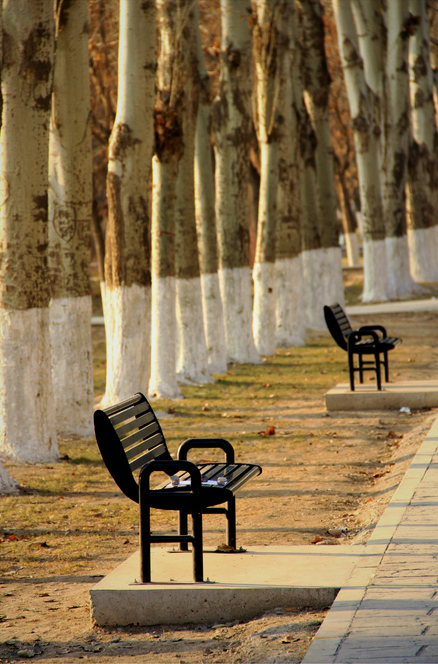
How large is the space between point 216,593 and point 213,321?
1026 centimetres

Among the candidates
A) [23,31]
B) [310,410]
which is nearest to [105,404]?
[310,410]

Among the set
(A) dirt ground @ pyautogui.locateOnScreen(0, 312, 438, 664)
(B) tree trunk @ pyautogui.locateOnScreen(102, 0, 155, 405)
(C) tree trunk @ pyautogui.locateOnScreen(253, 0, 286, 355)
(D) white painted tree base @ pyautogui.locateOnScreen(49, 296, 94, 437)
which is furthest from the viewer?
(C) tree trunk @ pyautogui.locateOnScreen(253, 0, 286, 355)

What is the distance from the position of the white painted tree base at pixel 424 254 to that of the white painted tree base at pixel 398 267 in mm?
3007

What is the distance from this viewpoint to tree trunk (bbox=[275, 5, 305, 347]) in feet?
58.3

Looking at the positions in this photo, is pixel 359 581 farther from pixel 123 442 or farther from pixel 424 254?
Result: pixel 424 254

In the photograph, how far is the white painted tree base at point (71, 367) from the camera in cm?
964

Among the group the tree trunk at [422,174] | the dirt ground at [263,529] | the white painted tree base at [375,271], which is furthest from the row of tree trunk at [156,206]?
the tree trunk at [422,174]

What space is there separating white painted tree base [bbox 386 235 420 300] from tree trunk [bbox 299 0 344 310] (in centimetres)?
680

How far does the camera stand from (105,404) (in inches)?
441

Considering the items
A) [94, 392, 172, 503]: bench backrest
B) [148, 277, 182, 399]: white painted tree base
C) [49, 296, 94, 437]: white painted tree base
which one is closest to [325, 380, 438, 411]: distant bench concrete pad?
[148, 277, 182, 399]: white painted tree base

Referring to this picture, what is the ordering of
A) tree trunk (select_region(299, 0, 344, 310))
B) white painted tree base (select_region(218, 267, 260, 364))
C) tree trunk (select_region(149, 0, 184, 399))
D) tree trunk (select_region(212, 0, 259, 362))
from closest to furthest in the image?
tree trunk (select_region(149, 0, 184, 399)) → tree trunk (select_region(212, 0, 259, 362)) → white painted tree base (select_region(218, 267, 260, 364)) → tree trunk (select_region(299, 0, 344, 310))

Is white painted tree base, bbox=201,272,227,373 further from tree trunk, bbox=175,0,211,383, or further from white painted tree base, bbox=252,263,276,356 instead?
white painted tree base, bbox=252,263,276,356

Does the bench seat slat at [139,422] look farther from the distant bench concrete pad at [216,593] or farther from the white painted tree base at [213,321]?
the white painted tree base at [213,321]

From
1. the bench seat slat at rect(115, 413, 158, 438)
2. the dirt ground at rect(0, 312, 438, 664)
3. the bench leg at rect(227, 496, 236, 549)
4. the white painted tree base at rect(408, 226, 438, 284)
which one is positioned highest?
the white painted tree base at rect(408, 226, 438, 284)
